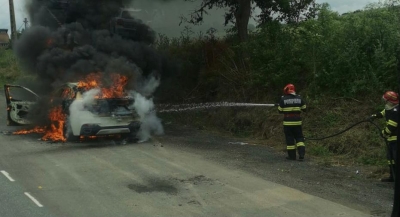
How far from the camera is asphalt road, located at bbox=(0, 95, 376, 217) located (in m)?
6.43

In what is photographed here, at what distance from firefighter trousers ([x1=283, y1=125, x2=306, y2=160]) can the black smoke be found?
5.30 metres

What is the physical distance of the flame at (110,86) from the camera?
12.1 m

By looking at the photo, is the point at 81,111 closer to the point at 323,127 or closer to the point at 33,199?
the point at 33,199

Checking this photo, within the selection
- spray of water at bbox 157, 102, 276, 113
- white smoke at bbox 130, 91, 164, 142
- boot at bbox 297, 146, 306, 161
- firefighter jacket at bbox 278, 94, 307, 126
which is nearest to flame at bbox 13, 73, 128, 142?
white smoke at bbox 130, 91, 164, 142

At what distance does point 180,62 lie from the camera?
1841 centimetres

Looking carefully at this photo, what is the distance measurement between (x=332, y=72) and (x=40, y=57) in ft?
31.2

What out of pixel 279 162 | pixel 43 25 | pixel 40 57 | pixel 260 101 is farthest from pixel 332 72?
pixel 43 25

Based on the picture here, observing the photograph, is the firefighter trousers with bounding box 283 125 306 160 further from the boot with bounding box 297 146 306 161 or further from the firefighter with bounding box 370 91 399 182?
the firefighter with bounding box 370 91 399 182

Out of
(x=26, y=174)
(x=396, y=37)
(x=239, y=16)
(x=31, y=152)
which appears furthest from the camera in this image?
Answer: (x=239, y=16)

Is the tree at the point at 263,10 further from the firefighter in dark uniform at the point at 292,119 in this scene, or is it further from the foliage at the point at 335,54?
the firefighter in dark uniform at the point at 292,119

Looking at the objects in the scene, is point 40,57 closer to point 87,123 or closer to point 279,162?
point 87,123

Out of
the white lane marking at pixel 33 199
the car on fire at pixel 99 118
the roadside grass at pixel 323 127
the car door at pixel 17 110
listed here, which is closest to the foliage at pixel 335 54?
the roadside grass at pixel 323 127

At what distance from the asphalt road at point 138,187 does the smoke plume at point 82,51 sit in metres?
3.01

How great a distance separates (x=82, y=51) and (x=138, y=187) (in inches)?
309
